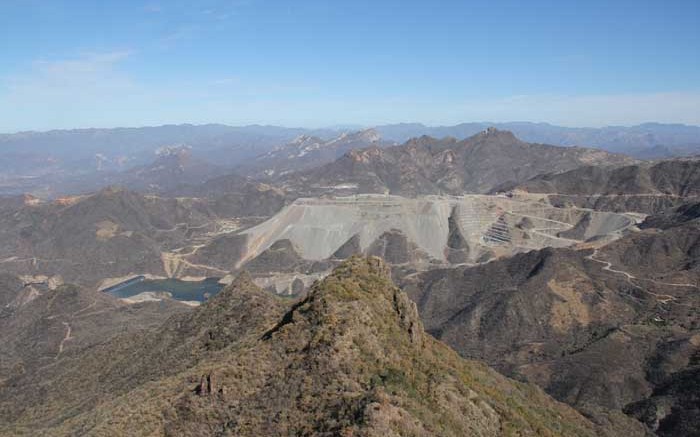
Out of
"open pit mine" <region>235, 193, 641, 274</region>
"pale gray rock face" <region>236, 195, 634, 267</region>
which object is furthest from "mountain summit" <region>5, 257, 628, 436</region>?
"pale gray rock face" <region>236, 195, 634, 267</region>

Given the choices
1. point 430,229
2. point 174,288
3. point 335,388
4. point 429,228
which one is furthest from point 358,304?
point 429,228

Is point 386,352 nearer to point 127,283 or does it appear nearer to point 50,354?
point 50,354

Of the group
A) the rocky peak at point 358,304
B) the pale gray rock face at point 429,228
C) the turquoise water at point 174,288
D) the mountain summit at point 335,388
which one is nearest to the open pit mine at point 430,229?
the pale gray rock face at point 429,228

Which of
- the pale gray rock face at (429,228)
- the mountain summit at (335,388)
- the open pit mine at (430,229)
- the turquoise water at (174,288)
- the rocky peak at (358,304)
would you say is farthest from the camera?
the pale gray rock face at (429,228)

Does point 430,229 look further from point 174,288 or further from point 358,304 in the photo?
point 358,304

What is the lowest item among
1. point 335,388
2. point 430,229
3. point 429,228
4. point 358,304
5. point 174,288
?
point 174,288

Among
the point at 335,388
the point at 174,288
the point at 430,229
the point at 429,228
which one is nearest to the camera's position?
the point at 335,388

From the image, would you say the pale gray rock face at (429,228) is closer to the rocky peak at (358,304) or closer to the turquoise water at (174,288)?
the turquoise water at (174,288)

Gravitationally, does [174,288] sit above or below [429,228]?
below
